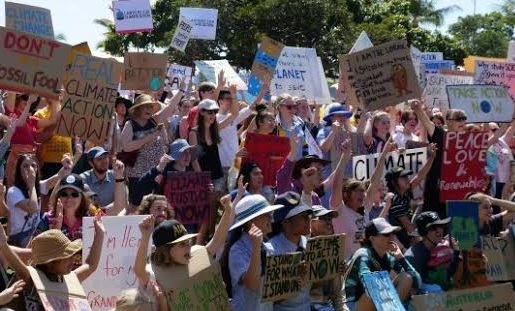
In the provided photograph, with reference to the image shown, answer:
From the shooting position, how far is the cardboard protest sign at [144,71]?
46.3 feet

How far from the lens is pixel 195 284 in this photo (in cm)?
829

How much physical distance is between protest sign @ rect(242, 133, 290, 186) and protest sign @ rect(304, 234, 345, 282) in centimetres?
216

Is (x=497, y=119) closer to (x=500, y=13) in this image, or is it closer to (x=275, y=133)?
(x=275, y=133)

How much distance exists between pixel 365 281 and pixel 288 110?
3.99m

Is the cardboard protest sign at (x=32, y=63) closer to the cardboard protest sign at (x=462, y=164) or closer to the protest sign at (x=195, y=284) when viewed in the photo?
the protest sign at (x=195, y=284)

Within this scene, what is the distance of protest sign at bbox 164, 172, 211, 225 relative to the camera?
1021cm

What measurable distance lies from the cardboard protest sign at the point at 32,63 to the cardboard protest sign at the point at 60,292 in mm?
3153

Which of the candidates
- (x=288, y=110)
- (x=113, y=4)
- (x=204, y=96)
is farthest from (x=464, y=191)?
(x=113, y=4)

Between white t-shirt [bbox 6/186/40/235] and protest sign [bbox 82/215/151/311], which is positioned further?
white t-shirt [bbox 6/186/40/235]

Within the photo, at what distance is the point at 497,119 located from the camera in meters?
15.2

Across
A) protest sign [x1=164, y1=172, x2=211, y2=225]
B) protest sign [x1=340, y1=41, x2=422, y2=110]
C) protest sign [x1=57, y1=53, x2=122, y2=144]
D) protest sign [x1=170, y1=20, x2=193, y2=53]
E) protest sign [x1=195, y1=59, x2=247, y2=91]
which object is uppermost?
protest sign [x1=170, y1=20, x2=193, y2=53]

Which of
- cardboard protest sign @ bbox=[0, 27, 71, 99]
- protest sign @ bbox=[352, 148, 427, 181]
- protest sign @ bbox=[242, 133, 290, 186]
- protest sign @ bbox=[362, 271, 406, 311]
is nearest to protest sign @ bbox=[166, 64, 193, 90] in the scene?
protest sign @ bbox=[352, 148, 427, 181]

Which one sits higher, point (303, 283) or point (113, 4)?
point (113, 4)

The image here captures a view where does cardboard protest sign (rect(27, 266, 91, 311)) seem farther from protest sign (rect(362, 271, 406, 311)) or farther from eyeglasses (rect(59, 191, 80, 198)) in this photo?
protest sign (rect(362, 271, 406, 311))
